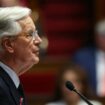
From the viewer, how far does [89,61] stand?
14.6 feet

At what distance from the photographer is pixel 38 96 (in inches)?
181

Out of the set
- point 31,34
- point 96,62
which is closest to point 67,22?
point 96,62

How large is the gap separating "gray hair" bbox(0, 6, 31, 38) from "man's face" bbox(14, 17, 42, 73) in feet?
0.11

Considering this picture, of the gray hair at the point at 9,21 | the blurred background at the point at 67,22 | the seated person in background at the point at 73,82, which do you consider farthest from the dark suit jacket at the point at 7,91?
the blurred background at the point at 67,22

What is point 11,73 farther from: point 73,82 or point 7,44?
point 73,82

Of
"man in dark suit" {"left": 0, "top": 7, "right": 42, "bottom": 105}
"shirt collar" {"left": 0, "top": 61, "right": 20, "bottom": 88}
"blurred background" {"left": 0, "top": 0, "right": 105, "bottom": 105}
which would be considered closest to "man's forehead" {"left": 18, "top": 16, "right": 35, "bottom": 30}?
"man in dark suit" {"left": 0, "top": 7, "right": 42, "bottom": 105}

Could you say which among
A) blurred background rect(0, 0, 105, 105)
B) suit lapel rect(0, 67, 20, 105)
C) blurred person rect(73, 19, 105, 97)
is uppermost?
suit lapel rect(0, 67, 20, 105)

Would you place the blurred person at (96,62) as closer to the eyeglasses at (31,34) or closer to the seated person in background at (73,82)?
the seated person in background at (73,82)

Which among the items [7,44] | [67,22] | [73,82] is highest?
[7,44]

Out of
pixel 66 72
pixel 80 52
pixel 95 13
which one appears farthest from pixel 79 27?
pixel 66 72

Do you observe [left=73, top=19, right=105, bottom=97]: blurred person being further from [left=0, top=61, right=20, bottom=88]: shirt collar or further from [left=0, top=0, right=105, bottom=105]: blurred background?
[left=0, top=61, right=20, bottom=88]: shirt collar

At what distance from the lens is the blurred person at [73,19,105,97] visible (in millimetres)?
4395

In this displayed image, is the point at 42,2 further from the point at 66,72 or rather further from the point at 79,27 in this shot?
the point at 66,72

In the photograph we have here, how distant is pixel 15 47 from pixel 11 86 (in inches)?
5.4
